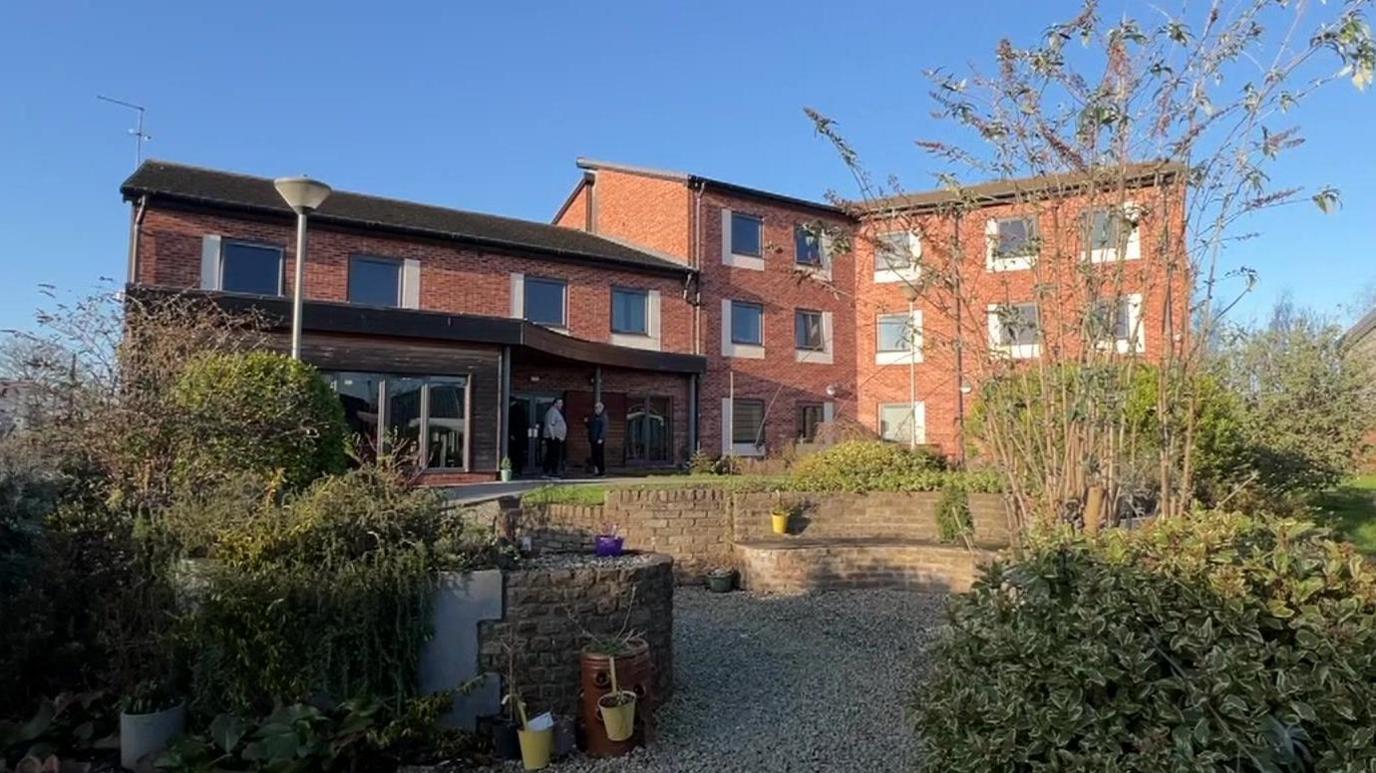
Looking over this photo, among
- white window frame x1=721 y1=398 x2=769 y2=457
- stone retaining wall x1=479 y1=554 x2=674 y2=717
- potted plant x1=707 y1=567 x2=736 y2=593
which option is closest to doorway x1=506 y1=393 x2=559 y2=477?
white window frame x1=721 y1=398 x2=769 y2=457

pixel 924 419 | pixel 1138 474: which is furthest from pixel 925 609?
pixel 924 419

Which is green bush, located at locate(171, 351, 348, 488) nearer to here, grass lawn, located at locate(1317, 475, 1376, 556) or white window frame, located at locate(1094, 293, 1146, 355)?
white window frame, located at locate(1094, 293, 1146, 355)

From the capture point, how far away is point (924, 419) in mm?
21922

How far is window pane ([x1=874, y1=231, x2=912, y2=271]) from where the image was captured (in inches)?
159

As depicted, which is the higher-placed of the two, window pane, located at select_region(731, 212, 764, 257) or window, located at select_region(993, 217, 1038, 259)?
window pane, located at select_region(731, 212, 764, 257)

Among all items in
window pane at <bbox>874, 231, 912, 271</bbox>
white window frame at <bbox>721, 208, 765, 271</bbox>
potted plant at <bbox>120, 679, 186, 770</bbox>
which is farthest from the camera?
white window frame at <bbox>721, 208, 765, 271</bbox>

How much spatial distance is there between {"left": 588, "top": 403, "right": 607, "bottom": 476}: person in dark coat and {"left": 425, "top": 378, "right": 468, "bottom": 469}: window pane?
3046 mm

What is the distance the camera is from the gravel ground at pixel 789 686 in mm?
4207

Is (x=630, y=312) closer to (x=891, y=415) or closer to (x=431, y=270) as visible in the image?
(x=431, y=270)

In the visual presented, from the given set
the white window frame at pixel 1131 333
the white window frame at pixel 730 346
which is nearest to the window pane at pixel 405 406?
the white window frame at pixel 730 346

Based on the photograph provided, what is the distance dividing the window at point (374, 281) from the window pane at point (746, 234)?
28.6 ft

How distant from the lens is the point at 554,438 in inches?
689

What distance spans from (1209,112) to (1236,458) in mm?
8180

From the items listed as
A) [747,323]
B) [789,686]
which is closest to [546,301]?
[747,323]
